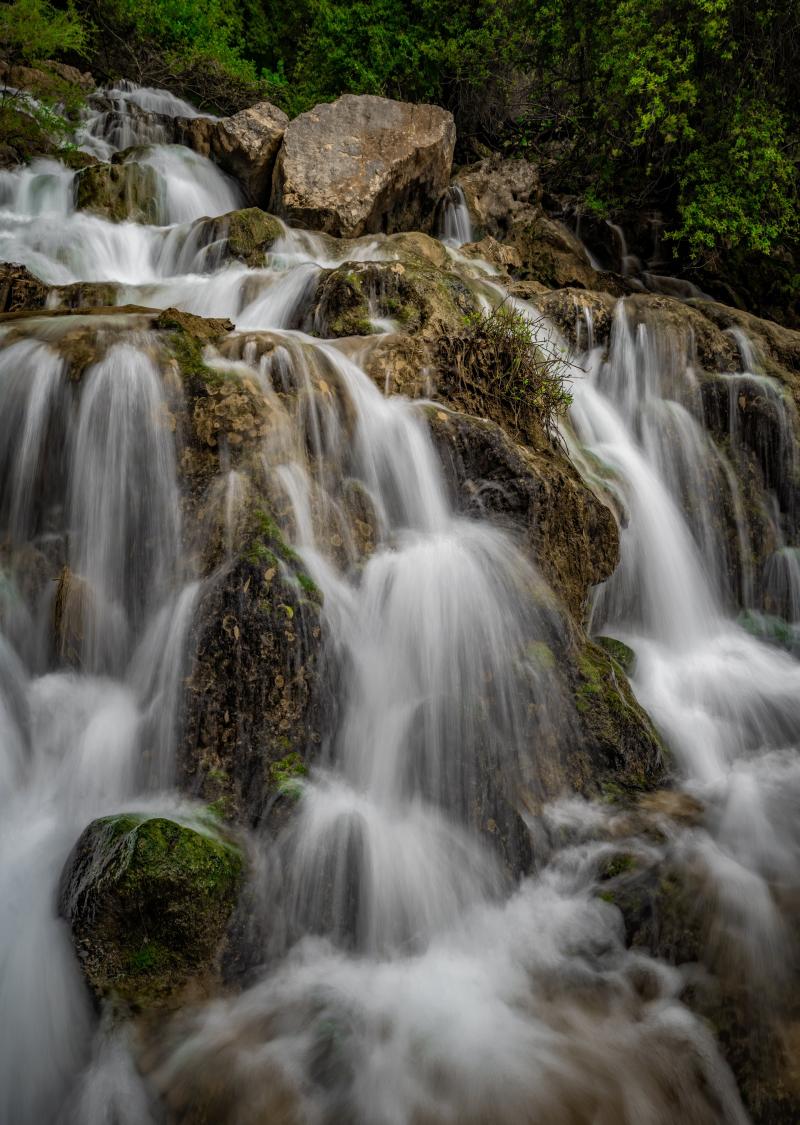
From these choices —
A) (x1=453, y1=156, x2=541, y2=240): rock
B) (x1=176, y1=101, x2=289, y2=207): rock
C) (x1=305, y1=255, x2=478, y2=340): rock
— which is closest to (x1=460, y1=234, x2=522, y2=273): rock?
(x1=453, y1=156, x2=541, y2=240): rock

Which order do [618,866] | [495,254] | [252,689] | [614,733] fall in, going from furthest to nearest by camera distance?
[495,254], [614,733], [252,689], [618,866]

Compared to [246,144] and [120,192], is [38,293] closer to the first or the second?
[120,192]

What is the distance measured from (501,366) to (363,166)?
709 centimetres

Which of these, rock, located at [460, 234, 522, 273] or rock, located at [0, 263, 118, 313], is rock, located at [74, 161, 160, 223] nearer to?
rock, located at [0, 263, 118, 313]

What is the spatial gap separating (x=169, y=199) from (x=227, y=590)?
8.67 m

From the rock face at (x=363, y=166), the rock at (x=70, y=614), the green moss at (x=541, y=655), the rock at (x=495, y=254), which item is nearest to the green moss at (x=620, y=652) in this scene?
the green moss at (x=541, y=655)

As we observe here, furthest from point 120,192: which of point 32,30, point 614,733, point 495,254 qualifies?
point 614,733

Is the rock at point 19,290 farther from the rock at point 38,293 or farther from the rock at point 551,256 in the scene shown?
the rock at point 551,256

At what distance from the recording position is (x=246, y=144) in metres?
10.9

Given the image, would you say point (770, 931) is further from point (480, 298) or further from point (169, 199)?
point (169, 199)

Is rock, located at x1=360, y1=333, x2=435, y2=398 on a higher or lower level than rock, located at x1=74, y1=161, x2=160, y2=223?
lower

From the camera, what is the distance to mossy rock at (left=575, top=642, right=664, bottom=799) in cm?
360

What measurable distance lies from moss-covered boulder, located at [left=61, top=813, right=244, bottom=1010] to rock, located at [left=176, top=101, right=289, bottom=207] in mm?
10846

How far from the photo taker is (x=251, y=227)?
8570 mm
